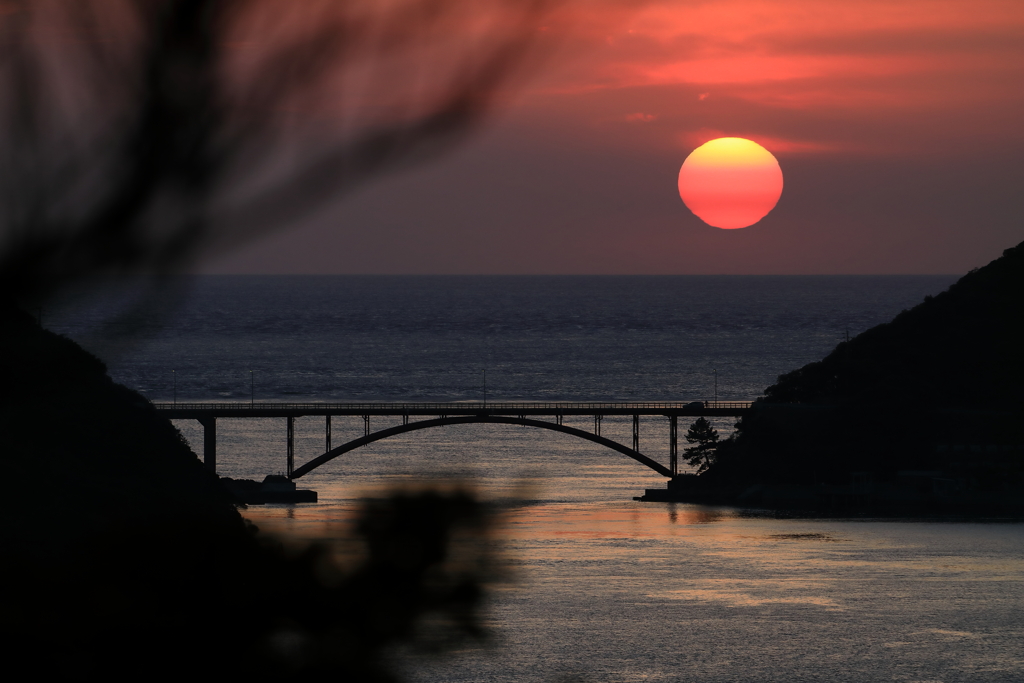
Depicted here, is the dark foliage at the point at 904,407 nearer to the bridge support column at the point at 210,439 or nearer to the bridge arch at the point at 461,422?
the bridge arch at the point at 461,422

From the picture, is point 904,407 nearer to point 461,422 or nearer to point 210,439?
point 461,422

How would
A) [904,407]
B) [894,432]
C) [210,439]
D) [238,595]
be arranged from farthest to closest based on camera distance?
[904,407], [894,432], [210,439], [238,595]

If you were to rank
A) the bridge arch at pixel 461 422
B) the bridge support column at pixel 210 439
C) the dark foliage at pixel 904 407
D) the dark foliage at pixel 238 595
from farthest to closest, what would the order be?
the dark foliage at pixel 904 407 → the bridge support column at pixel 210 439 → the bridge arch at pixel 461 422 → the dark foliage at pixel 238 595

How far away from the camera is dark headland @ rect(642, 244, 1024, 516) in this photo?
103 metres

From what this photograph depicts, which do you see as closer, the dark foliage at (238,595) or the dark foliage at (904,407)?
the dark foliage at (238,595)

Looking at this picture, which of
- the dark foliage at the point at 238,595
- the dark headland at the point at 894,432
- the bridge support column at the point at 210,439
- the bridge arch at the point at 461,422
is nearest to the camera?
the dark foliage at the point at 238,595

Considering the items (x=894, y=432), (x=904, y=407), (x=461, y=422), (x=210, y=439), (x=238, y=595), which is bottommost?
(x=210, y=439)

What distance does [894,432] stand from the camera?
4296 inches

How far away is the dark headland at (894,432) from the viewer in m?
103

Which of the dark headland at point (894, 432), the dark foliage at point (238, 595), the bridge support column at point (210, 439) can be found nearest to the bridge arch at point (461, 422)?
the dark headland at point (894, 432)

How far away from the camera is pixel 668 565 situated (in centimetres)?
7719

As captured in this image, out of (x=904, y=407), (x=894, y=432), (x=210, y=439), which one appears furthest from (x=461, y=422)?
(x=904, y=407)

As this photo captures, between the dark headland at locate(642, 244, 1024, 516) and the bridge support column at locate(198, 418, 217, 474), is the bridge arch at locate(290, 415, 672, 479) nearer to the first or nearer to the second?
the dark headland at locate(642, 244, 1024, 516)

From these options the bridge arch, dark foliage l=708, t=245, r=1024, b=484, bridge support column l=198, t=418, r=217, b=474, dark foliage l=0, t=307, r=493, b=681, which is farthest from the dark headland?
dark foliage l=0, t=307, r=493, b=681
